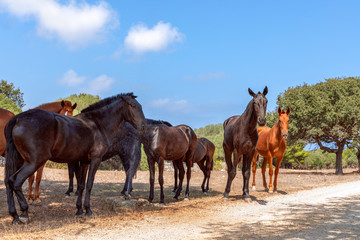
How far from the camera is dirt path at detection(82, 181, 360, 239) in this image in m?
6.12

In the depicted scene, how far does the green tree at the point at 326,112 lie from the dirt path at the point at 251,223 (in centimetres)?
1786

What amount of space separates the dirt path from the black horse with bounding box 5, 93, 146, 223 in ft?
5.49

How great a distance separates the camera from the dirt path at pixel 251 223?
6.12m

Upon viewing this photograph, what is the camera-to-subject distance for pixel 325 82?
29500mm

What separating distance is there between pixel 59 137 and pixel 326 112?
81.4ft

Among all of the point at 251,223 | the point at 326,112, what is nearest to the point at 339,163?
the point at 326,112

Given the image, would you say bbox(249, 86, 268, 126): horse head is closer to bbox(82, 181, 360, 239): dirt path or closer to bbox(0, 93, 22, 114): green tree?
bbox(82, 181, 360, 239): dirt path

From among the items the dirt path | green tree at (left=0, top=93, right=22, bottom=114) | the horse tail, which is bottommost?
the dirt path

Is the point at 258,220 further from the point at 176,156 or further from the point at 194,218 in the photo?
the point at 176,156

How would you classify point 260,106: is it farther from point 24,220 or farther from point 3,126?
point 3,126

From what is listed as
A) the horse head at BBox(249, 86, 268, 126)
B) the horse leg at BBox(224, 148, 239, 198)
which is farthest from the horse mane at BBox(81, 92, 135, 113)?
the horse leg at BBox(224, 148, 239, 198)

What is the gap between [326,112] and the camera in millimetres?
27109

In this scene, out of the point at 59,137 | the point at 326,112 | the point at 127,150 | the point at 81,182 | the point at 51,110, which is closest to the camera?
the point at 59,137

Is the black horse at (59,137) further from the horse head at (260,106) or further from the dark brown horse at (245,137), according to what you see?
the dark brown horse at (245,137)
